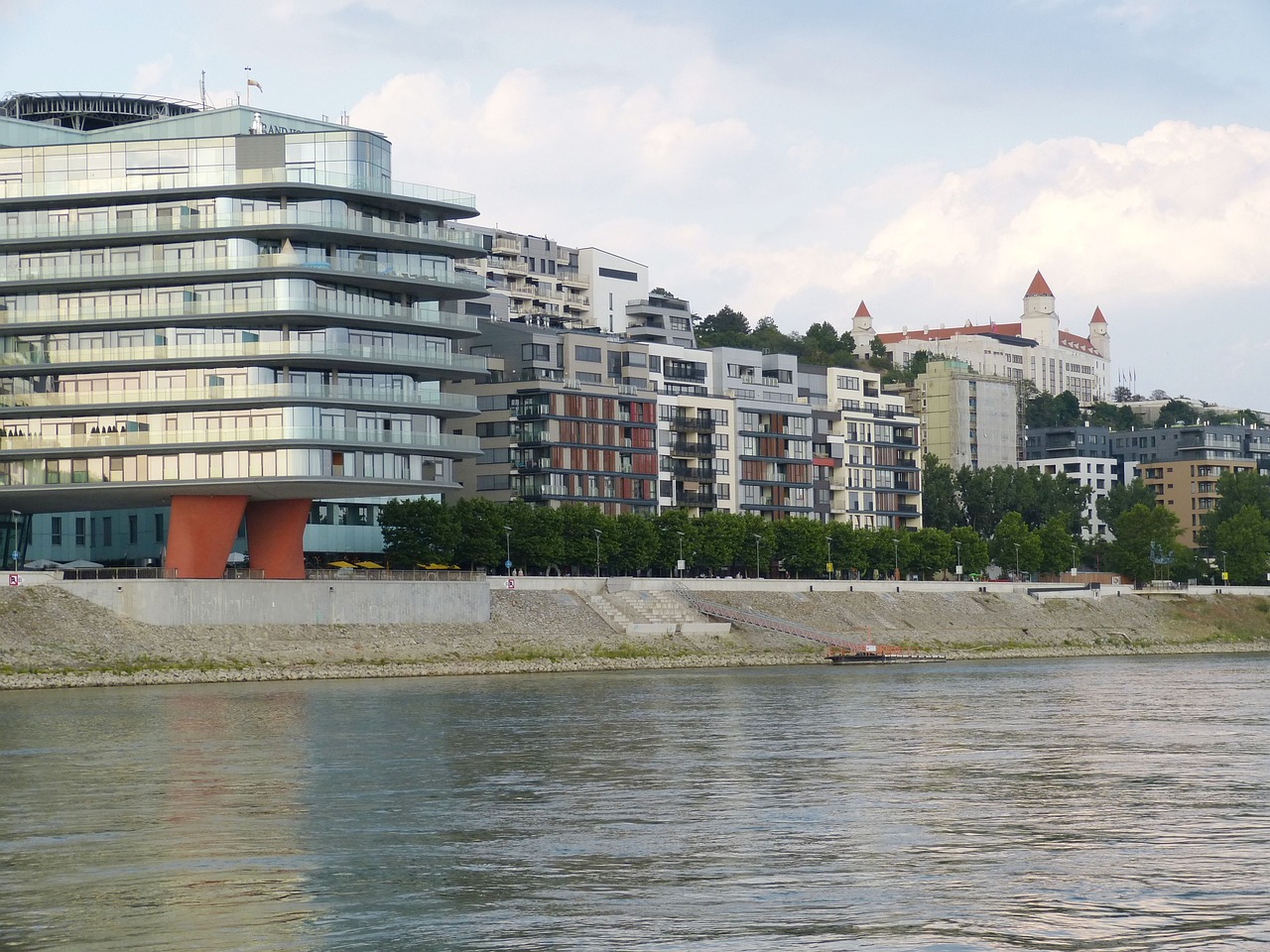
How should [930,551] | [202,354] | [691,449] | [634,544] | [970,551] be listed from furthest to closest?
[970,551]
[691,449]
[930,551]
[634,544]
[202,354]

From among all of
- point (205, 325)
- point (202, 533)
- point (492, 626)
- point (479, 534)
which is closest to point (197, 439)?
point (202, 533)

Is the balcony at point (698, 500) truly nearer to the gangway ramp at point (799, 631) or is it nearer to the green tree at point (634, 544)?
the green tree at point (634, 544)

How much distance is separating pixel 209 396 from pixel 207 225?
11200mm

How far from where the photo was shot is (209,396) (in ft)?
388

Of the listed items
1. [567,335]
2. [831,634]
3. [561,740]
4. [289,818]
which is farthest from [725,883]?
[567,335]

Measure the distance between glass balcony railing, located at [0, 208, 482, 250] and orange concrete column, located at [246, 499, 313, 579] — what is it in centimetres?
1893

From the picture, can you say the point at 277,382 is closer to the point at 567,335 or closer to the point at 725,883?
the point at 567,335

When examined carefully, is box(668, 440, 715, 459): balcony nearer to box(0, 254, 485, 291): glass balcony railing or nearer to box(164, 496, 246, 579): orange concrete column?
box(0, 254, 485, 291): glass balcony railing

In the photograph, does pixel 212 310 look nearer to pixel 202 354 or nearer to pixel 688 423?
pixel 202 354

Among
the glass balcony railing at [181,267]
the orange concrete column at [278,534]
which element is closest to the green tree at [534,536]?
the orange concrete column at [278,534]

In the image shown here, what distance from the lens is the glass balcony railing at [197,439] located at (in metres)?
118

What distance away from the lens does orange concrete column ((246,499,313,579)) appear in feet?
400

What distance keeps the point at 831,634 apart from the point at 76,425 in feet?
198

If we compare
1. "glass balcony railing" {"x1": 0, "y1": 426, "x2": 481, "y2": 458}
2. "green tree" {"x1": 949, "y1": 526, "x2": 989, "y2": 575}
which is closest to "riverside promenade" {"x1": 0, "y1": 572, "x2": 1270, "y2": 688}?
"glass balcony railing" {"x1": 0, "y1": 426, "x2": 481, "y2": 458}
